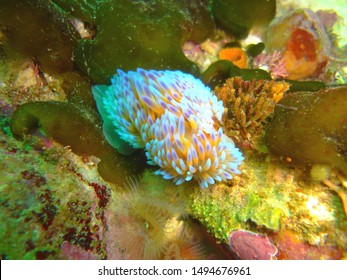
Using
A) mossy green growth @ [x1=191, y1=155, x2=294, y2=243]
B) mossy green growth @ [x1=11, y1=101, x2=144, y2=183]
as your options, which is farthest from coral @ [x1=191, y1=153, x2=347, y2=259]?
mossy green growth @ [x1=11, y1=101, x2=144, y2=183]

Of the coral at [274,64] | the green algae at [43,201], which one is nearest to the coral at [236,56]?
the coral at [274,64]

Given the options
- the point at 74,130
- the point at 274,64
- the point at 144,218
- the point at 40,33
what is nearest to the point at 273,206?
the point at 144,218

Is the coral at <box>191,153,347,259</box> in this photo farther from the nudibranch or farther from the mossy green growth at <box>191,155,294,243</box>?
the nudibranch

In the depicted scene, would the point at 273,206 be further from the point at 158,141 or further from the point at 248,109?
the point at 158,141

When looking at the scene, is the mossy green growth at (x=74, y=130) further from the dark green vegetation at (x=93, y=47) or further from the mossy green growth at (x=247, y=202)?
the mossy green growth at (x=247, y=202)
